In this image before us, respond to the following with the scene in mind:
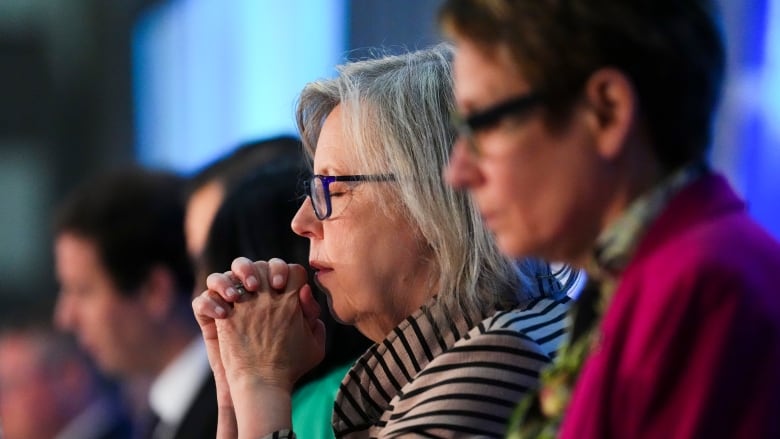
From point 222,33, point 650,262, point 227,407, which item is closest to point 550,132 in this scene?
point 650,262

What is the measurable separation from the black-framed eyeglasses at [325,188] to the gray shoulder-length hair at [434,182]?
0.04 ft

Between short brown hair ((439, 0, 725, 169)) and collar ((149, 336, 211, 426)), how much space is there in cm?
221

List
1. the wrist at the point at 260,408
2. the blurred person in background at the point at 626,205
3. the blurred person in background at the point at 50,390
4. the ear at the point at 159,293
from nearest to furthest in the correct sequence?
the blurred person in background at the point at 626,205
the wrist at the point at 260,408
the ear at the point at 159,293
the blurred person in background at the point at 50,390

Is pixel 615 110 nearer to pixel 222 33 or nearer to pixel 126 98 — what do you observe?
pixel 222 33

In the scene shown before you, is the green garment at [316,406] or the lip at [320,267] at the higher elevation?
the lip at [320,267]

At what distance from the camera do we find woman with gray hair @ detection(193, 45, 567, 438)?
6.28ft

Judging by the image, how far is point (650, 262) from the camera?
3.81 feet

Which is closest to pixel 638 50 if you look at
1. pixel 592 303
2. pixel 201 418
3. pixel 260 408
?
pixel 592 303

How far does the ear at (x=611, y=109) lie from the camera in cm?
119

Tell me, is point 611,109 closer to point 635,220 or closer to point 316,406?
point 635,220

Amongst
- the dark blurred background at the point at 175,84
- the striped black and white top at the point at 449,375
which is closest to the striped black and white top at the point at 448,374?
the striped black and white top at the point at 449,375

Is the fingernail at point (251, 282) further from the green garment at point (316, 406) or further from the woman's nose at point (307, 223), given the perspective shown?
the green garment at point (316, 406)

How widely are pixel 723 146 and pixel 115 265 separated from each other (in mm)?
1817

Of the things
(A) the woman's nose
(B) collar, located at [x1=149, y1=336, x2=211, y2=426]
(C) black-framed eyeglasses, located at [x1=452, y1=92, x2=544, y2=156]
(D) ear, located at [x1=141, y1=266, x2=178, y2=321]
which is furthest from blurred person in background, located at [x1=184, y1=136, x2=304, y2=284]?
(C) black-framed eyeglasses, located at [x1=452, y1=92, x2=544, y2=156]
